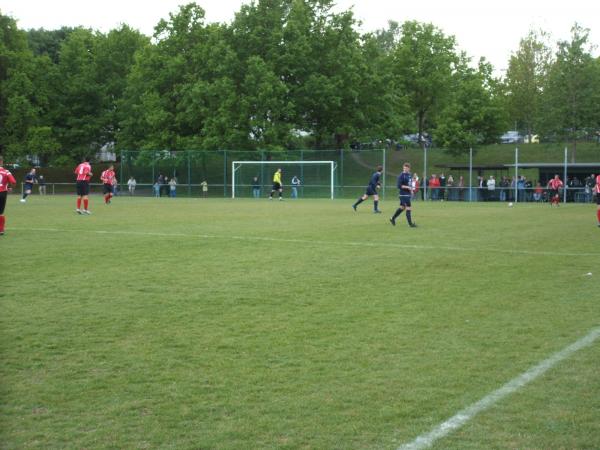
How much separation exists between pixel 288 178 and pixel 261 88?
7.25 metres

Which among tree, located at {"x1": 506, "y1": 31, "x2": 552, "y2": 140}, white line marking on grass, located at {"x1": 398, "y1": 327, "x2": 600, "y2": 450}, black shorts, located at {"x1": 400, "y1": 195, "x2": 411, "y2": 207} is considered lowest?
white line marking on grass, located at {"x1": 398, "y1": 327, "x2": 600, "y2": 450}

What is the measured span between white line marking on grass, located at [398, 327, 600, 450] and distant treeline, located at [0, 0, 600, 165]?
4220 centimetres

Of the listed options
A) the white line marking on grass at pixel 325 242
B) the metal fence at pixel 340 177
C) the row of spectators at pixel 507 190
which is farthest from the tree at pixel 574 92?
the white line marking on grass at pixel 325 242

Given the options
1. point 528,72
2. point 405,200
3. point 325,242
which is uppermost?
point 528,72

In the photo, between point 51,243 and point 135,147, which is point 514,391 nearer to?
point 51,243

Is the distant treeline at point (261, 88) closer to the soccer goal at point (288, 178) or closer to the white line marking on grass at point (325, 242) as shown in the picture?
the soccer goal at point (288, 178)

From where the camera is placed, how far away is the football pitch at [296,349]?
4.25m

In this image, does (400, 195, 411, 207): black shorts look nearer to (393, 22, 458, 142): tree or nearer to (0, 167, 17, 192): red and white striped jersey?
(0, 167, 17, 192): red and white striped jersey

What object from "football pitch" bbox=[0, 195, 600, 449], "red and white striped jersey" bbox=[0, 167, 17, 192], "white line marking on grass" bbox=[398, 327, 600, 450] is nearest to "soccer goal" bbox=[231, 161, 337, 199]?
"red and white striped jersey" bbox=[0, 167, 17, 192]

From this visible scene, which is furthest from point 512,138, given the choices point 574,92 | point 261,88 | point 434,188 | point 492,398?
point 492,398

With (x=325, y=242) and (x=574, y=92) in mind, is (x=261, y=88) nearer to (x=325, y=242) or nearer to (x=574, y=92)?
(x=574, y=92)

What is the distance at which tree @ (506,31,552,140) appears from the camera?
61844 millimetres

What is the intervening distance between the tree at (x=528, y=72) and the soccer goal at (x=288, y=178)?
26254 millimetres

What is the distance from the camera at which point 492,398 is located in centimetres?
477
